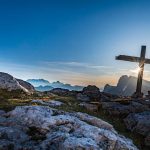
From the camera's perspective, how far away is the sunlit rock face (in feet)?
45.3

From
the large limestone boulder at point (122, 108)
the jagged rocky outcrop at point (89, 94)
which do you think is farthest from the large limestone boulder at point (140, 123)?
the jagged rocky outcrop at point (89, 94)

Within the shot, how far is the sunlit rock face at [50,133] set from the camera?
13805 millimetres

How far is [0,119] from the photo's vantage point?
1717cm

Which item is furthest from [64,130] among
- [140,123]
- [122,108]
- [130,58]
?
[130,58]

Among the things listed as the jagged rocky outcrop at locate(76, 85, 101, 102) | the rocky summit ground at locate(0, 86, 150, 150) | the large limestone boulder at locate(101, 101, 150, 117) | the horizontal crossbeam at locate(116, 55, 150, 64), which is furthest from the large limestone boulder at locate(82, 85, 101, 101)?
the rocky summit ground at locate(0, 86, 150, 150)

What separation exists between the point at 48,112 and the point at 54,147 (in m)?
4.58

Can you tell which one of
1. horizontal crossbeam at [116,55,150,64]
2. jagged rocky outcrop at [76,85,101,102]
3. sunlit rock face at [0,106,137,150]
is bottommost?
sunlit rock face at [0,106,137,150]

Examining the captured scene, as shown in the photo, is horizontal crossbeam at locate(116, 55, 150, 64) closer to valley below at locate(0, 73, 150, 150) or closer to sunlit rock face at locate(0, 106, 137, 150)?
valley below at locate(0, 73, 150, 150)

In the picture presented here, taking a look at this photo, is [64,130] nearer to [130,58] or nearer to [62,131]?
[62,131]

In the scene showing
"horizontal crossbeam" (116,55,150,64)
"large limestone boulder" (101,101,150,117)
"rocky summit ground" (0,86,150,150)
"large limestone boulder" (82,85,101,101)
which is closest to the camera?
"rocky summit ground" (0,86,150,150)

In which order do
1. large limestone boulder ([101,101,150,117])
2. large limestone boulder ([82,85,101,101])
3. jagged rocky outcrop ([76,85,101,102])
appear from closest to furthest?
large limestone boulder ([101,101,150,117]), jagged rocky outcrop ([76,85,101,102]), large limestone boulder ([82,85,101,101])

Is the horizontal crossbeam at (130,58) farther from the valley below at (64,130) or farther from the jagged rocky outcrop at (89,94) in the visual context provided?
the valley below at (64,130)

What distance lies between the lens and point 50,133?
15.1m

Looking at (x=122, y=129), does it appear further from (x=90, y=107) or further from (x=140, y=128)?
(x=90, y=107)
